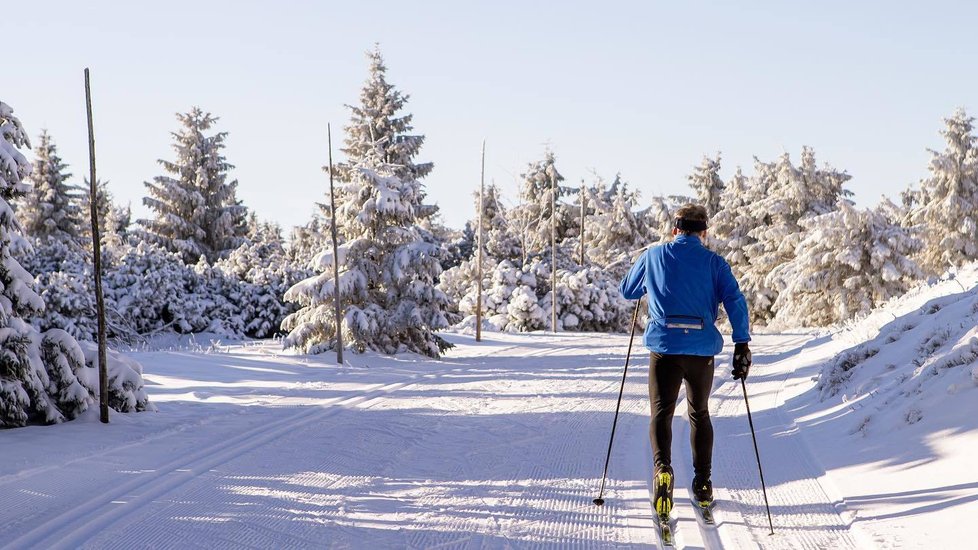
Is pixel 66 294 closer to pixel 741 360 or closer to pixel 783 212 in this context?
pixel 741 360

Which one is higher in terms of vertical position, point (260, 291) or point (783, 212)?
point (783, 212)

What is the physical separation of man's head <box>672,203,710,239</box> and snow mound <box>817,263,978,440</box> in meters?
2.74

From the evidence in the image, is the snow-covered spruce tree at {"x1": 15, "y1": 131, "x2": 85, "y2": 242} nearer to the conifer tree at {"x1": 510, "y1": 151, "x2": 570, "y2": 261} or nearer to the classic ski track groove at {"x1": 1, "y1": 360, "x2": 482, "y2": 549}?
the conifer tree at {"x1": 510, "y1": 151, "x2": 570, "y2": 261}

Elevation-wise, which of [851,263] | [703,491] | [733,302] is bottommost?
[703,491]

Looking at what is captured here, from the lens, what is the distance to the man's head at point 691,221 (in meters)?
5.19

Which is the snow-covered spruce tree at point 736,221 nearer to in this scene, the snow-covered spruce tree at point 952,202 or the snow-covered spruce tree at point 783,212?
the snow-covered spruce tree at point 783,212

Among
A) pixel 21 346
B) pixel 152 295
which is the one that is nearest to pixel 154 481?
pixel 21 346

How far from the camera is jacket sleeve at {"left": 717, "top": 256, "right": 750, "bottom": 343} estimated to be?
4.95 meters

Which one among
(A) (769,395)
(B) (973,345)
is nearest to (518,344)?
(A) (769,395)

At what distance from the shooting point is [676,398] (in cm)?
514

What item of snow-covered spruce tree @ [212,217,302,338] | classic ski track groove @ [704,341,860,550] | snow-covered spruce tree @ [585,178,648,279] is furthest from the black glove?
snow-covered spruce tree @ [585,178,648,279]

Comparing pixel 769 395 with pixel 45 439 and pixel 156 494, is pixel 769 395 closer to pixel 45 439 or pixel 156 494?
pixel 156 494

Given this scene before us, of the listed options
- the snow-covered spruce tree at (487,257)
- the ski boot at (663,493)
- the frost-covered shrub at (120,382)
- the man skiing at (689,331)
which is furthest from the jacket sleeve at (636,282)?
the snow-covered spruce tree at (487,257)

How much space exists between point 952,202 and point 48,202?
4887 centimetres
